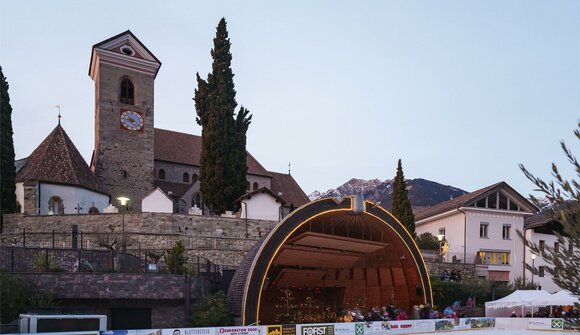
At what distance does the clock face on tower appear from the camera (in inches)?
2130

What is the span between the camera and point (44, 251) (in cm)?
2391

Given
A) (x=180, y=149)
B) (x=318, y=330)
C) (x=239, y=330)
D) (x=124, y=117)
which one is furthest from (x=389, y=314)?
(x=180, y=149)

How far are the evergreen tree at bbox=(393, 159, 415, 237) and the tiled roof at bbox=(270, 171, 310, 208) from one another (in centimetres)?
1254

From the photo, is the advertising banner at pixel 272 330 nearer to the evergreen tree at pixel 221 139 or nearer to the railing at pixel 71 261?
the railing at pixel 71 261

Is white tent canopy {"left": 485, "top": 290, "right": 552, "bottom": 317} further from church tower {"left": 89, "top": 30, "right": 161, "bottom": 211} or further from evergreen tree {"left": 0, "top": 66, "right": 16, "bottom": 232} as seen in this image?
church tower {"left": 89, "top": 30, "right": 161, "bottom": 211}

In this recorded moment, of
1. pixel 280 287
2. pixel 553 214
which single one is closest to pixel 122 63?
pixel 280 287

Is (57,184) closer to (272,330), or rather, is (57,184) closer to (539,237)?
(272,330)

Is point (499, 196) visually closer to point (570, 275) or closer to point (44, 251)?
point (44, 251)

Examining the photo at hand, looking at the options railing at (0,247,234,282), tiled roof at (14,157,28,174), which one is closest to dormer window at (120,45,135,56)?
tiled roof at (14,157,28,174)

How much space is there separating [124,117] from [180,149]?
8.73 m

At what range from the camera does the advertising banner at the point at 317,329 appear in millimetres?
23828

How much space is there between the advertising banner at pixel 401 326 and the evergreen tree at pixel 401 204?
24817 mm

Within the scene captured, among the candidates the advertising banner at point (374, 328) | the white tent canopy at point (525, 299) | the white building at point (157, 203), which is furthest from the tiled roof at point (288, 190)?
the advertising banner at point (374, 328)

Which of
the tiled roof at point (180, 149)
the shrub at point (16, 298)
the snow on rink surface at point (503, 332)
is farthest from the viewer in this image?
the tiled roof at point (180, 149)
